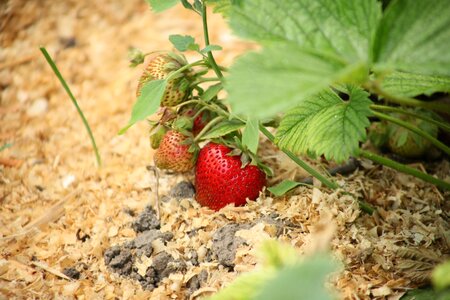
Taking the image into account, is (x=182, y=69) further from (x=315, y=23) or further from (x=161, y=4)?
(x=315, y=23)

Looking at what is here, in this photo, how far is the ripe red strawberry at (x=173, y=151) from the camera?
1.09m

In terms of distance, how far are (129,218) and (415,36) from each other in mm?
733

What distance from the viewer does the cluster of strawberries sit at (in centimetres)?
→ 106

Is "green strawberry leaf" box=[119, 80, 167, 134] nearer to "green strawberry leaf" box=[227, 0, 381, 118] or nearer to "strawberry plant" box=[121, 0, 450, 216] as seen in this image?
"strawberry plant" box=[121, 0, 450, 216]

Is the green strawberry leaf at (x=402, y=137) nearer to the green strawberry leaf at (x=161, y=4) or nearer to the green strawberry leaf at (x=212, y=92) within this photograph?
the green strawberry leaf at (x=212, y=92)

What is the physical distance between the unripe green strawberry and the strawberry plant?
215 millimetres

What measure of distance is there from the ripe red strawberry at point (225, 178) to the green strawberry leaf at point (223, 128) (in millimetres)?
32

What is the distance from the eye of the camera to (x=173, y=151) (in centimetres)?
109

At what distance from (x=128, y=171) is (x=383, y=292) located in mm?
709

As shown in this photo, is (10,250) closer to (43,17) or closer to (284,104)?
(284,104)

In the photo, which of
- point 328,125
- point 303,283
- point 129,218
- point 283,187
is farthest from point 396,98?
point 129,218

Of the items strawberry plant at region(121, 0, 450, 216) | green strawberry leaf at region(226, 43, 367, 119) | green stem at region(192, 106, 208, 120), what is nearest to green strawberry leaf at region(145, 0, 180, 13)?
strawberry plant at region(121, 0, 450, 216)

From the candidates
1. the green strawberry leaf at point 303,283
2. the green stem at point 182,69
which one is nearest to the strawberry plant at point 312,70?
the green stem at point 182,69

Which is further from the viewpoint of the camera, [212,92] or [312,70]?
[212,92]
